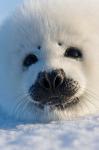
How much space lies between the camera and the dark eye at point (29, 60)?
4.42 m

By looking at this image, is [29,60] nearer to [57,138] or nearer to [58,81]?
[58,81]

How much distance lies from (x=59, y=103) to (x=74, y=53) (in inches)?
24.7

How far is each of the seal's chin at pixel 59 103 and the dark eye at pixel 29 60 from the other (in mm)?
505

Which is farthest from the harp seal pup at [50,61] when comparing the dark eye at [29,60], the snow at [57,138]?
the snow at [57,138]

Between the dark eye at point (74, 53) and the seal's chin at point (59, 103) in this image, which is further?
the dark eye at point (74, 53)

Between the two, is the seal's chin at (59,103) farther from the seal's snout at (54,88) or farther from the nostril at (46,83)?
the nostril at (46,83)

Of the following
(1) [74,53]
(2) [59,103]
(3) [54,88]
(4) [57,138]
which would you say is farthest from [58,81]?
(4) [57,138]

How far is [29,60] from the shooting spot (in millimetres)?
4457

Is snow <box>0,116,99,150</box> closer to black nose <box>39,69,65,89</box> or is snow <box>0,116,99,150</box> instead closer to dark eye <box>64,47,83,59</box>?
black nose <box>39,69,65,89</box>

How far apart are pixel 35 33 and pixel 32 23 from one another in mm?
154

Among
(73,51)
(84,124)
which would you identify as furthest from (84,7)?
(84,124)

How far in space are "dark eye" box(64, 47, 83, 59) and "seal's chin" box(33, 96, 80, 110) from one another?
49 centimetres

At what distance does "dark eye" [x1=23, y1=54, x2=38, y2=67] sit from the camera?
442 centimetres

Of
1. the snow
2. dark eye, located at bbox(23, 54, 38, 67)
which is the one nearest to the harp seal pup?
dark eye, located at bbox(23, 54, 38, 67)
